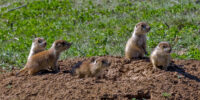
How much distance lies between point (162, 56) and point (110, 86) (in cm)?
176

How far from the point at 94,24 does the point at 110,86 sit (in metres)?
7.17

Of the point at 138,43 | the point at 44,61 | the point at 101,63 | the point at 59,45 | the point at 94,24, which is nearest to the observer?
the point at 101,63

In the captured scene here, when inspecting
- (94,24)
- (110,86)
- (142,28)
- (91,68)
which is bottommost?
(110,86)

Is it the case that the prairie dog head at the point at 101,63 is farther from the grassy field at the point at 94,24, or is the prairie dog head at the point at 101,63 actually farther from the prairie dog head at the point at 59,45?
the grassy field at the point at 94,24

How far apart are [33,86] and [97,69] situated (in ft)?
4.60

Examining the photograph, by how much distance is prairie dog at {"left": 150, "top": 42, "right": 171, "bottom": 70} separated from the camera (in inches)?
270

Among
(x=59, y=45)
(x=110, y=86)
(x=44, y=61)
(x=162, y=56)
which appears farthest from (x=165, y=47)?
(x=44, y=61)

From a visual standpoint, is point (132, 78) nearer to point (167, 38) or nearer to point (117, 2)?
point (167, 38)

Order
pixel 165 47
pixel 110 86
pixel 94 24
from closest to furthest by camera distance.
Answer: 1. pixel 110 86
2. pixel 165 47
3. pixel 94 24

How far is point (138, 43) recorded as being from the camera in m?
8.08

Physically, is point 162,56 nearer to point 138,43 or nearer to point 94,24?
point 138,43

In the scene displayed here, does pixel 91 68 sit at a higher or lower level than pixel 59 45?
lower

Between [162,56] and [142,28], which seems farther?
[142,28]

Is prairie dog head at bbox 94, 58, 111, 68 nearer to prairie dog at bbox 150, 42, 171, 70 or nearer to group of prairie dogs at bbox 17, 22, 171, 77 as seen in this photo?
group of prairie dogs at bbox 17, 22, 171, 77
